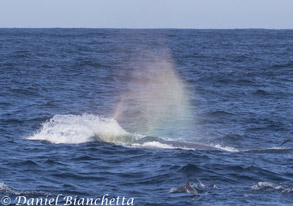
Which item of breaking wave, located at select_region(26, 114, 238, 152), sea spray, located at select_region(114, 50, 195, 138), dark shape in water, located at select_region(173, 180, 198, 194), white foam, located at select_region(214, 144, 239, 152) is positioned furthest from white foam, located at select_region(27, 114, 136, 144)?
dark shape in water, located at select_region(173, 180, 198, 194)

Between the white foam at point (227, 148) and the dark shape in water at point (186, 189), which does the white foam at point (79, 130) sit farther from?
the dark shape in water at point (186, 189)

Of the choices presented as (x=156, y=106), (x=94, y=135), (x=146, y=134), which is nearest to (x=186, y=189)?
(x=94, y=135)

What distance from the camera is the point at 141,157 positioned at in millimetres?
22078

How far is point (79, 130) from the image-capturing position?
26969 millimetres

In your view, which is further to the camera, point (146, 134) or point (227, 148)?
point (146, 134)

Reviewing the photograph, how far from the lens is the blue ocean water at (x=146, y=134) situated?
1784 centimetres

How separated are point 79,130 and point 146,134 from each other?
10.6 feet

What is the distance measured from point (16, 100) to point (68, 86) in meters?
7.88

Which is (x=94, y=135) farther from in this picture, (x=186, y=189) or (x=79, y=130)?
(x=186, y=189)

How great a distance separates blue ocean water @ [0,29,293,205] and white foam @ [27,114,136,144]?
50 millimetres

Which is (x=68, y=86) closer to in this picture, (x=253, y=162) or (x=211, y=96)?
(x=211, y=96)

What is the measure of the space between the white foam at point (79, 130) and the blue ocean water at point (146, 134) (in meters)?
0.05

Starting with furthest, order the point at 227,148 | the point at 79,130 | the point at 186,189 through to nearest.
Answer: the point at 79,130 < the point at 227,148 < the point at 186,189

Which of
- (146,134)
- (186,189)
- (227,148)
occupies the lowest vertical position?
(186,189)
